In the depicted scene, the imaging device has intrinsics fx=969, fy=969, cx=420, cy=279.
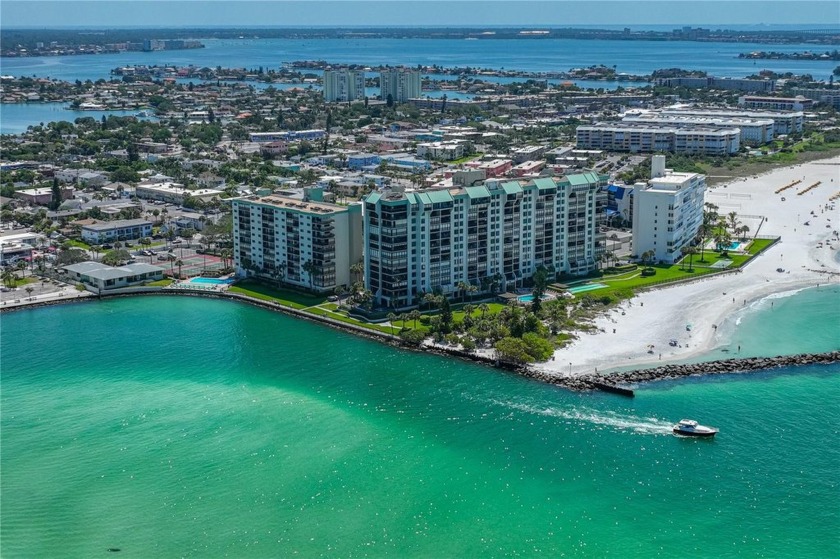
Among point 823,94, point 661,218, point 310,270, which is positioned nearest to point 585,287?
point 661,218

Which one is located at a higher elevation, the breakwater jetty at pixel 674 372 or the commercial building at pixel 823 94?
the commercial building at pixel 823 94

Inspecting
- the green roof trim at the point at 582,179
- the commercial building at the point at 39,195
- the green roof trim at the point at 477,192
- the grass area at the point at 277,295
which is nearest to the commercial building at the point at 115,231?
the commercial building at the point at 39,195

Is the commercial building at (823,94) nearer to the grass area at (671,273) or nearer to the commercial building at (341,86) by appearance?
the commercial building at (341,86)

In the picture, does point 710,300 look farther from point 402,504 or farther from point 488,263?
point 402,504

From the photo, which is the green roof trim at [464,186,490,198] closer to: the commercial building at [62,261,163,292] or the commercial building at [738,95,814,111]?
the commercial building at [62,261,163,292]

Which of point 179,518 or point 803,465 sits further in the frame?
point 803,465

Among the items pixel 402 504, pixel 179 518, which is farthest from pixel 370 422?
pixel 179 518

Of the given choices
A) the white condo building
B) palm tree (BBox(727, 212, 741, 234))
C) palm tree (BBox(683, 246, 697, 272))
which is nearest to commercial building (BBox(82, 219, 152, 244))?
the white condo building
